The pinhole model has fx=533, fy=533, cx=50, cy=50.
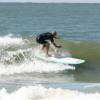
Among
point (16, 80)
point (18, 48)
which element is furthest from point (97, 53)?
point (16, 80)

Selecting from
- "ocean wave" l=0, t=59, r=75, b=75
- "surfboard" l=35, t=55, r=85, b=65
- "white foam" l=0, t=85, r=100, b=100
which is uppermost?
"white foam" l=0, t=85, r=100, b=100

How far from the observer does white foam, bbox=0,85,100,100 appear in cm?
1269

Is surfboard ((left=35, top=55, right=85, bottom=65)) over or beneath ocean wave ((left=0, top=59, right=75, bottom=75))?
over

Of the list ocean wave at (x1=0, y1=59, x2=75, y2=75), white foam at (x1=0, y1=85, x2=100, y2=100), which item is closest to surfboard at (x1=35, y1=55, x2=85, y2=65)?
ocean wave at (x1=0, y1=59, x2=75, y2=75)

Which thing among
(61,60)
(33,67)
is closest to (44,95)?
(61,60)

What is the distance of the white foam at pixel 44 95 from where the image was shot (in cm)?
1269

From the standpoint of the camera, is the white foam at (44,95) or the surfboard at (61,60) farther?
the surfboard at (61,60)

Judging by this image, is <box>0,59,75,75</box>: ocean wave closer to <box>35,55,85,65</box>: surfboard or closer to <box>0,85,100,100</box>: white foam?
<box>35,55,85,65</box>: surfboard

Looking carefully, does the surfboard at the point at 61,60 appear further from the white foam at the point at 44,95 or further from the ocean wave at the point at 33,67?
the white foam at the point at 44,95

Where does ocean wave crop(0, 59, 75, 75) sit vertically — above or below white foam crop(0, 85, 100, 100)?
below

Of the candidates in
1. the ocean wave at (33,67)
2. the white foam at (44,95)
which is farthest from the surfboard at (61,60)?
the white foam at (44,95)

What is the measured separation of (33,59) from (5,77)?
9.67 feet

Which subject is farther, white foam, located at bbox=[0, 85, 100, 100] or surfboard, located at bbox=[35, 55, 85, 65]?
surfboard, located at bbox=[35, 55, 85, 65]

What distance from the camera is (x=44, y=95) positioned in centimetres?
1295
